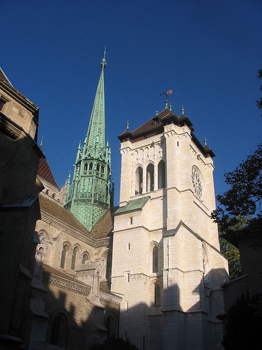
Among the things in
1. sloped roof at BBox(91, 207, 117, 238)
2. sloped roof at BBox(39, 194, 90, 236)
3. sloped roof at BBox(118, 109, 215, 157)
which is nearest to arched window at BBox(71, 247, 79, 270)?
sloped roof at BBox(39, 194, 90, 236)

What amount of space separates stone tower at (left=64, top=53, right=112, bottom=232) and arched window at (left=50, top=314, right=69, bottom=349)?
45.7ft

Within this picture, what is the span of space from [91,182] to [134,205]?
7.28 meters

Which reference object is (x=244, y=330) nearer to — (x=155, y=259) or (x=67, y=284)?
(x=67, y=284)

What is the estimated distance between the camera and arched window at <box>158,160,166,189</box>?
32219mm

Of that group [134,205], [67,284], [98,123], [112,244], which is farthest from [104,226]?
[98,123]

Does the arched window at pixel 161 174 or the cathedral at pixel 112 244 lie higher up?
the arched window at pixel 161 174

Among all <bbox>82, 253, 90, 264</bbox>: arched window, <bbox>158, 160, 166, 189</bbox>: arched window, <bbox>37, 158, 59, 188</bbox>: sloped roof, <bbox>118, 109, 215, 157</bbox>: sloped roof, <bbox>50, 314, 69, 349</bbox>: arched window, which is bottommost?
<bbox>50, 314, 69, 349</bbox>: arched window

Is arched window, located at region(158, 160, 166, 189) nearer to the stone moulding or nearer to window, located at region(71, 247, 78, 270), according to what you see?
window, located at region(71, 247, 78, 270)

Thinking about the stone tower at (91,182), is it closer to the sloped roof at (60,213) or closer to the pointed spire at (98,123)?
the pointed spire at (98,123)

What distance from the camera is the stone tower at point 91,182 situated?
35438 millimetres

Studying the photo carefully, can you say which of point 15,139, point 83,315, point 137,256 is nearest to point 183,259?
point 137,256

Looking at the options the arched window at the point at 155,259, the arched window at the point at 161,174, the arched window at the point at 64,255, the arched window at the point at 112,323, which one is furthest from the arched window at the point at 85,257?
the arched window at the point at 161,174

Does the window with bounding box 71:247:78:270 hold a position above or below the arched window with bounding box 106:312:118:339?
above

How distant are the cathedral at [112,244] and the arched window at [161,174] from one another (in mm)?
89
